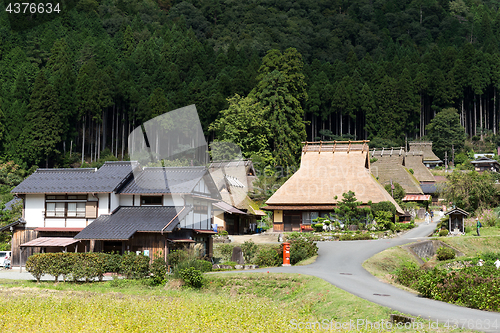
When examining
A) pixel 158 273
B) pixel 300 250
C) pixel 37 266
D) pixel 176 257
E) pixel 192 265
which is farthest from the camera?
pixel 300 250

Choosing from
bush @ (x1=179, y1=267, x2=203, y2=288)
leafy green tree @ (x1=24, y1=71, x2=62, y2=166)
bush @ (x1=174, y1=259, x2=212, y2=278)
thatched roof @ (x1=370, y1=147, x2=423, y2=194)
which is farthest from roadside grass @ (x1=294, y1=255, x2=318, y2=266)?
leafy green tree @ (x1=24, y1=71, x2=62, y2=166)

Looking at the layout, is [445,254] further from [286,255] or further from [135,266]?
[135,266]

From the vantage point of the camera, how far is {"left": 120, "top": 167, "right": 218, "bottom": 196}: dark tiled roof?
26500 millimetres

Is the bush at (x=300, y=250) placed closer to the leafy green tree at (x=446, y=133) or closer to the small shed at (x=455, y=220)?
the small shed at (x=455, y=220)

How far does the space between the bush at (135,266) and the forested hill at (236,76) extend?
31.5 metres

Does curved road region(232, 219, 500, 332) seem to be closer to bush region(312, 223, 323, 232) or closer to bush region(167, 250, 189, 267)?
bush region(312, 223, 323, 232)

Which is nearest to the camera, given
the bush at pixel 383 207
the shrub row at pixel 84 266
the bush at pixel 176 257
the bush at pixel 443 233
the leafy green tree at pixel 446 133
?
the shrub row at pixel 84 266

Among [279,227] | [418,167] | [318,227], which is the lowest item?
[279,227]

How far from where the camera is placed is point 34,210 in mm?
27422

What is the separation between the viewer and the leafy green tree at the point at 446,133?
234ft

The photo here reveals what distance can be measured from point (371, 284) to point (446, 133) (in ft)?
195

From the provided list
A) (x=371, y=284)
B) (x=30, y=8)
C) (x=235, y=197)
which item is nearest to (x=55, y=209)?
(x=235, y=197)

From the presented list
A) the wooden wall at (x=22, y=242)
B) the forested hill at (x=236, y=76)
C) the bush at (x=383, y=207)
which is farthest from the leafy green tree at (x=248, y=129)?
the wooden wall at (x=22, y=242)

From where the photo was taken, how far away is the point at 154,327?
464 inches
